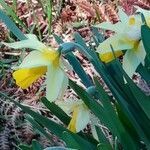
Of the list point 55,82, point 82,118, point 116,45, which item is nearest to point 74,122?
point 82,118

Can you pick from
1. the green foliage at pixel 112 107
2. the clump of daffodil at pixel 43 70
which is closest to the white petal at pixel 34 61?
the clump of daffodil at pixel 43 70

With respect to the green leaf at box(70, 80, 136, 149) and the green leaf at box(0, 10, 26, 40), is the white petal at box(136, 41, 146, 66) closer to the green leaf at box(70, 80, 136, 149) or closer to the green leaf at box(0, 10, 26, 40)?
the green leaf at box(70, 80, 136, 149)

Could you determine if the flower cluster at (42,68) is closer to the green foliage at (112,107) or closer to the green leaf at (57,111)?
the green foliage at (112,107)

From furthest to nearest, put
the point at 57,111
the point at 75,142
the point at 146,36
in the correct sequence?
the point at 57,111 → the point at 75,142 → the point at 146,36

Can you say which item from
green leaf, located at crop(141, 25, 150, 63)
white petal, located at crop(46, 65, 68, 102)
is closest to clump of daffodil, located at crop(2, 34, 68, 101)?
white petal, located at crop(46, 65, 68, 102)

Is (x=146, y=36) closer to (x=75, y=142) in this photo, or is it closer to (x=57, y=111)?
(x=75, y=142)

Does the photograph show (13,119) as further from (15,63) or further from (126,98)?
(126,98)

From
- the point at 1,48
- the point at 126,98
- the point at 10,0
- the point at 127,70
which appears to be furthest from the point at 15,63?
the point at 127,70
